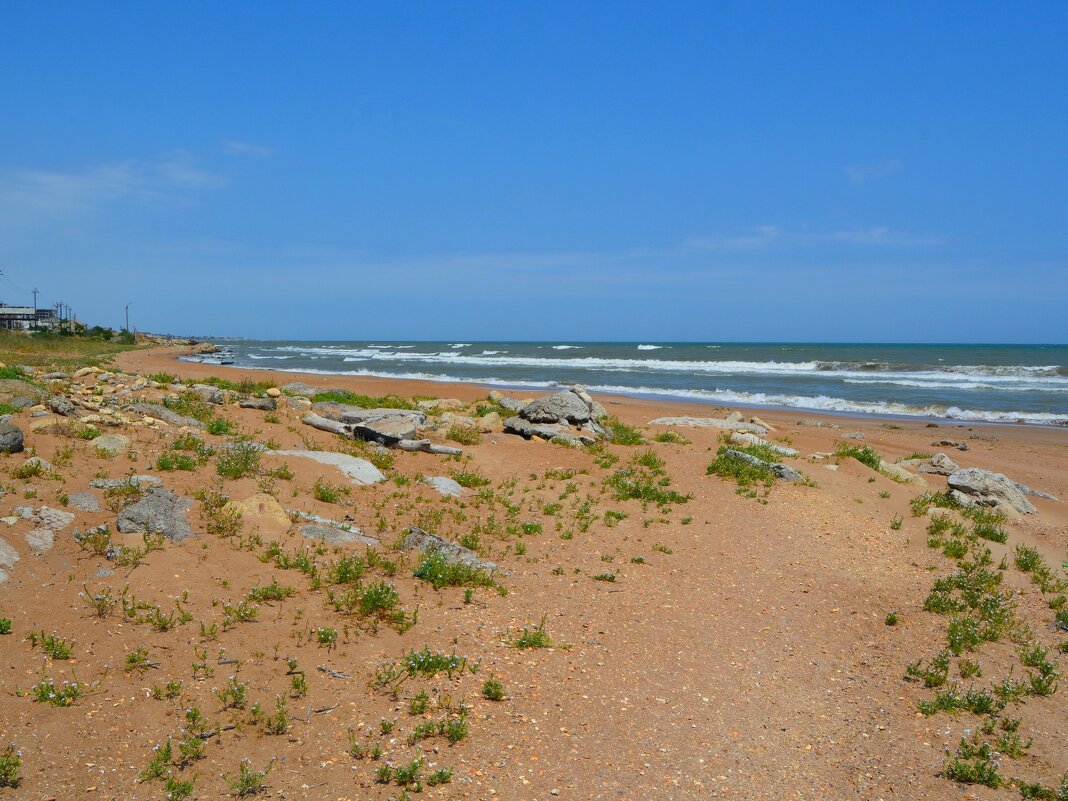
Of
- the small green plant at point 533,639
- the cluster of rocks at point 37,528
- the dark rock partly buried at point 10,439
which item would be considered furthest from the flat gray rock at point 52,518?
the small green plant at point 533,639

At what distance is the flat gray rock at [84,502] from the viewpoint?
7.41 metres

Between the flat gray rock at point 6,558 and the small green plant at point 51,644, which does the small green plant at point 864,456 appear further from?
the flat gray rock at point 6,558

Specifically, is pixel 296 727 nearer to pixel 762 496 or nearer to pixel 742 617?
pixel 742 617

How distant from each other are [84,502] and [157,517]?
83 cm

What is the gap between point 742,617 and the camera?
24.1 ft

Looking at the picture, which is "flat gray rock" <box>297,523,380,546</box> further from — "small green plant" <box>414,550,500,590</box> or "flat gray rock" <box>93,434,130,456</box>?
"flat gray rock" <box>93,434,130,456</box>

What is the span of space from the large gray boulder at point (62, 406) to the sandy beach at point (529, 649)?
3.60 ft

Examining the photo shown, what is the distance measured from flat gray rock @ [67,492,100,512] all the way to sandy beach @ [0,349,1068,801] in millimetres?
139

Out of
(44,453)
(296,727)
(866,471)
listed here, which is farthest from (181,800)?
(866,471)

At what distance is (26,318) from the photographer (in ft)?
269

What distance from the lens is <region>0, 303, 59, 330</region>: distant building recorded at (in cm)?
7175

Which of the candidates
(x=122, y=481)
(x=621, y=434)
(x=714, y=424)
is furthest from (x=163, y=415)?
(x=714, y=424)

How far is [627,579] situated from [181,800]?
506cm

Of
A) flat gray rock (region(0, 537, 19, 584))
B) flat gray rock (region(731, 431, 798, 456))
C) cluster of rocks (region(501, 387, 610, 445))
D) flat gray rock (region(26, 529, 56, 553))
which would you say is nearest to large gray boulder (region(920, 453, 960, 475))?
flat gray rock (region(731, 431, 798, 456))
